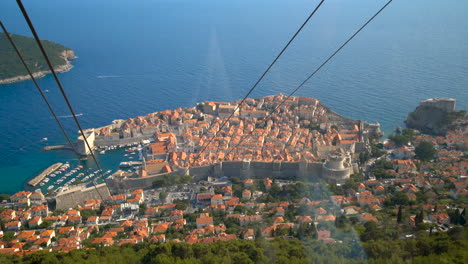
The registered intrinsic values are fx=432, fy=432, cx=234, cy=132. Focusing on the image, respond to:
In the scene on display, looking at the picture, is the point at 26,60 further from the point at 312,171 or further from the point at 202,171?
the point at 312,171

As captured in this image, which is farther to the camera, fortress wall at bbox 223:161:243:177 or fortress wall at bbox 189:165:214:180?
fortress wall at bbox 189:165:214:180

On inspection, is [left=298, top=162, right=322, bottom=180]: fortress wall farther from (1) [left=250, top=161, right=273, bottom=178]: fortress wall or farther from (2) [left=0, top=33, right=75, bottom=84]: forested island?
(2) [left=0, top=33, right=75, bottom=84]: forested island

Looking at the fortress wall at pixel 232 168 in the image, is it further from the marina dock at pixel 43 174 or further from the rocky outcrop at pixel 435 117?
the rocky outcrop at pixel 435 117

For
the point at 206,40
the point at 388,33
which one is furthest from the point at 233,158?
the point at 388,33

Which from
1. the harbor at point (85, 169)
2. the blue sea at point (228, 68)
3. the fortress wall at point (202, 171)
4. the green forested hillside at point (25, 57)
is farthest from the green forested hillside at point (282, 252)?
the green forested hillside at point (25, 57)

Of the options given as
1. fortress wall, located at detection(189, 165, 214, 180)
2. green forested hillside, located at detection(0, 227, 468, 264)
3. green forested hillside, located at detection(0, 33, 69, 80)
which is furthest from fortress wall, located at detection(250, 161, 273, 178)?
green forested hillside, located at detection(0, 33, 69, 80)

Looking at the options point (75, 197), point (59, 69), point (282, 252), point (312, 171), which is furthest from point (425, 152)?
point (59, 69)

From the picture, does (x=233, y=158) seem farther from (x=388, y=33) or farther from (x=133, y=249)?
(x=388, y=33)
